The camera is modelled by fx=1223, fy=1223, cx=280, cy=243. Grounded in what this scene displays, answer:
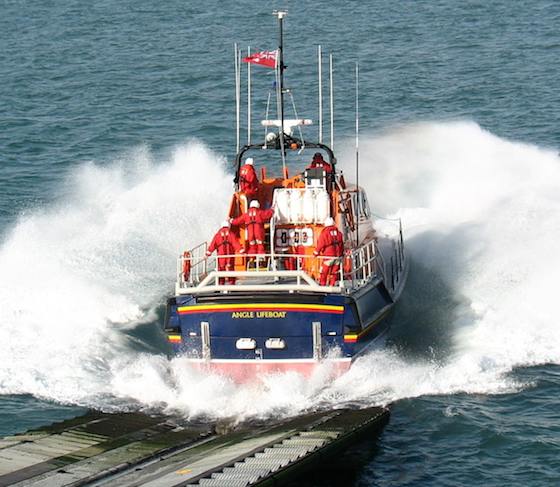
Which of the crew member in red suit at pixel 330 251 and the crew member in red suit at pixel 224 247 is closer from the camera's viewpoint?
A: the crew member in red suit at pixel 330 251

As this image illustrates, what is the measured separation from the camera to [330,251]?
2075 cm

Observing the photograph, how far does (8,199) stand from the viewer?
3356 centimetres

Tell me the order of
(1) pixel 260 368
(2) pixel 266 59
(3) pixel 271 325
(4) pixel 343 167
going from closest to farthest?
1. (3) pixel 271 325
2. (1) pixel 260 368
3. (2) pixel 266 59
4. (4) pixel 343 167

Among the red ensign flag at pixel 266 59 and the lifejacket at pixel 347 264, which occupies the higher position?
the red ensign flag at pixel 266 59

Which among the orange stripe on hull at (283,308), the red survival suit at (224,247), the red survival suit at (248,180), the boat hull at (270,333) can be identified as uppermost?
the red survival suit at (248,180)

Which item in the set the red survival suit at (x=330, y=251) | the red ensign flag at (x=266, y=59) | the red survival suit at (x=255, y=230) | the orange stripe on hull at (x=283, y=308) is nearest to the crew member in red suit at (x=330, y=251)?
the red survival suit at (x=330, y=251)

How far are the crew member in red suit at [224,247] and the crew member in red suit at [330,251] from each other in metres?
1.57

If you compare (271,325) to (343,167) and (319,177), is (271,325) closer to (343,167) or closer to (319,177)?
(319,177)

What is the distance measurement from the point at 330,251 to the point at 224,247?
75.0 inches

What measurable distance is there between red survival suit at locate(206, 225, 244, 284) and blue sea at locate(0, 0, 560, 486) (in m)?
1.91

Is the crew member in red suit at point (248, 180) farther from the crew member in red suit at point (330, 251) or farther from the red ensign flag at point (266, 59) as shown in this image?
the crew member in red suit at point (330, 251)

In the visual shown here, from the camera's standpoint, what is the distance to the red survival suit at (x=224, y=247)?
69.7 feet

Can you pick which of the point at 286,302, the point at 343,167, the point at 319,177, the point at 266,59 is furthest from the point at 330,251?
the point at 343,167

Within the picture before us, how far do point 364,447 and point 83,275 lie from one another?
10037mm
